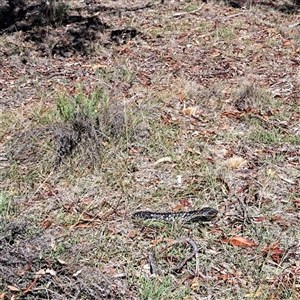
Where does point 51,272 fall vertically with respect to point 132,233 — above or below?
above

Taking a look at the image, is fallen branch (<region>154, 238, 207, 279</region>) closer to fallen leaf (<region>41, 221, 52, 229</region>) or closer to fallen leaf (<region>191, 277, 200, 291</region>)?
fallen leaf (<region>191, 277, 200, 291</region>)

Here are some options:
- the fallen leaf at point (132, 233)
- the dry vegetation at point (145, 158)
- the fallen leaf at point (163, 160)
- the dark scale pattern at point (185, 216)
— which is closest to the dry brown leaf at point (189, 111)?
the dry vegetation at point (145, 158)

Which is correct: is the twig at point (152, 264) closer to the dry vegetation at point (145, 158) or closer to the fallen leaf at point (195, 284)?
the dry vegetation at point (145, 158)

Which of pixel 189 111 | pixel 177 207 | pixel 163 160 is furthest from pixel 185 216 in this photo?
Answer: pixel 189 111

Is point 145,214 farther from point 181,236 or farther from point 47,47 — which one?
point 47,47

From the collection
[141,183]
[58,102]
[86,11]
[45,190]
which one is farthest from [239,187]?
[86,11]

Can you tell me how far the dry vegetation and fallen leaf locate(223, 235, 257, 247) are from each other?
0.5 inches

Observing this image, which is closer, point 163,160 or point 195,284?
point 195,284

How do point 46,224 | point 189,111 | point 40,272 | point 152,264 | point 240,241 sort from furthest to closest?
point 189,111
point 46,224
point 240,241
point 152,264
point 40,272

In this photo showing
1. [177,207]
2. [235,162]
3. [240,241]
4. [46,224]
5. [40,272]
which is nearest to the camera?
[40,272]

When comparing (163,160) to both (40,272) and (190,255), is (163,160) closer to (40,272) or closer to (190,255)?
(190,255)

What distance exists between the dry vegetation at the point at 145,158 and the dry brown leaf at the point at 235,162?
1 cm

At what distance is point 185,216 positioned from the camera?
3.03m

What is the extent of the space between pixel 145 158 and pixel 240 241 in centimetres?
119
